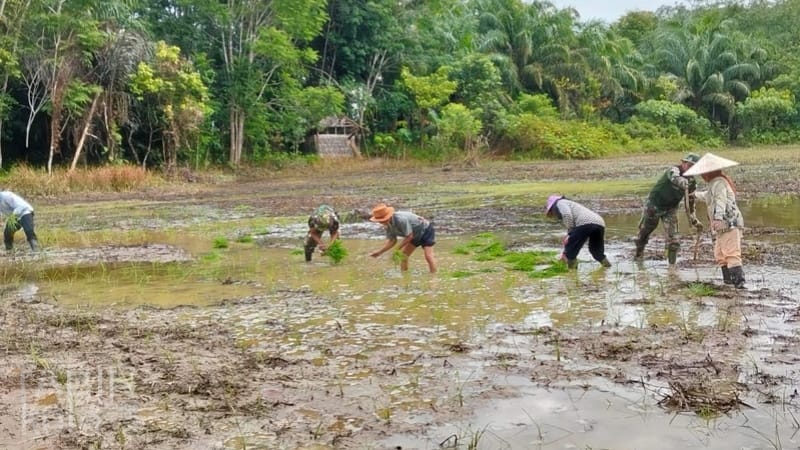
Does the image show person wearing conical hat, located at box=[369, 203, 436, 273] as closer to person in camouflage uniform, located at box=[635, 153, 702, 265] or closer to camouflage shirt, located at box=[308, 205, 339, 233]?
camouflage shirt, located at box=[308, 205, 339, 233]

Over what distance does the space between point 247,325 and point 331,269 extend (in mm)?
3092

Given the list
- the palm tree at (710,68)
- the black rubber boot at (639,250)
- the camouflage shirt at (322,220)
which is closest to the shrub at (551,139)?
the palm tree at (710,68)

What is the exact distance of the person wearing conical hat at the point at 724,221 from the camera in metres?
7.85

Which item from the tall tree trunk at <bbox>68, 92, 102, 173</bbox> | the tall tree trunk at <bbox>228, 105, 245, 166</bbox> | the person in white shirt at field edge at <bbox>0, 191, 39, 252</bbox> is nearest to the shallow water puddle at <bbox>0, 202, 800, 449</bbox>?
the person in white shirt at field edge at <bbox>0, 191, 39, 252</bbox>

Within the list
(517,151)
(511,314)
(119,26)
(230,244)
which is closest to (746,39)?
(517,151)

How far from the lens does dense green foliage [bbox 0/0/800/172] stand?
2631 cm

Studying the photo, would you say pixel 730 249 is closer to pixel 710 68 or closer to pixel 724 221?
pixel 724 221

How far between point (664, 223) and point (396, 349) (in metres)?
5.15

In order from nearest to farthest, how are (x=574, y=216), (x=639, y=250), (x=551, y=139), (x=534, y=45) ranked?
(x=574, y=216)
(x=639, y=250)
(x=551, y=139)
(x=534, y=45)

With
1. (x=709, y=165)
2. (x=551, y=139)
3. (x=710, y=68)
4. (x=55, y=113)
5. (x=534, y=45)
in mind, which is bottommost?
(x=709, y=165)

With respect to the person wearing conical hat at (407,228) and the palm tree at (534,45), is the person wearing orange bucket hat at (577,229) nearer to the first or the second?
the person wearing conical hat at (407,228)

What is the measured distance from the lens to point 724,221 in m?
7.93

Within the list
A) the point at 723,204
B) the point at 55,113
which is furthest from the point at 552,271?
the point at 55,113

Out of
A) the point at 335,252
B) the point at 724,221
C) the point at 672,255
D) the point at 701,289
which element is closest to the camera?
the point at 701,289
